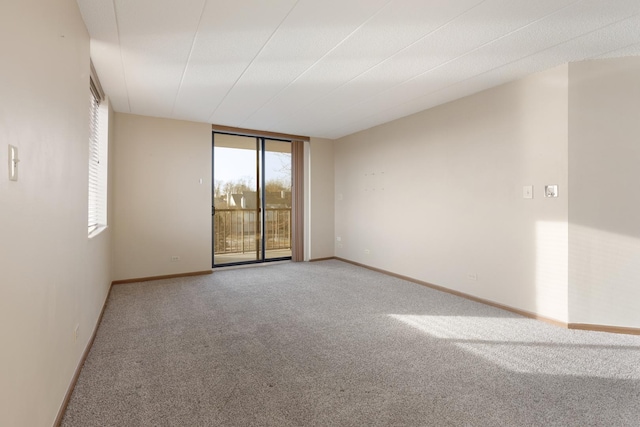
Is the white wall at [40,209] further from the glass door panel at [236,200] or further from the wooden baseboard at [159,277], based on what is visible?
the glass door panel at [236,200]

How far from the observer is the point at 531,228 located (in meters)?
3.42

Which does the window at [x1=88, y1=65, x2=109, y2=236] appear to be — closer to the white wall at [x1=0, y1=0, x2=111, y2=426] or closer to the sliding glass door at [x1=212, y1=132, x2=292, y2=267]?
the white wall at [x1=0, y1=0, x2=111, y2=426]

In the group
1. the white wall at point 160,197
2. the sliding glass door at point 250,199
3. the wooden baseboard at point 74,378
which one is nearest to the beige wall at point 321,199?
the sliding glass door at point 250,199

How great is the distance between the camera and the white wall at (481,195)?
10.7ft

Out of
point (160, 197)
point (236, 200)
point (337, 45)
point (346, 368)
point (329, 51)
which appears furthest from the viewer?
point (236, 200)

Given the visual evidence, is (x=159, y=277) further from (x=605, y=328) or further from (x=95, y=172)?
(x=605, y=328)

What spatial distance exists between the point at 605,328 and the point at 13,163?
442cm

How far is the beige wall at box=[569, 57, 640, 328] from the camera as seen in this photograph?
2.95 meters

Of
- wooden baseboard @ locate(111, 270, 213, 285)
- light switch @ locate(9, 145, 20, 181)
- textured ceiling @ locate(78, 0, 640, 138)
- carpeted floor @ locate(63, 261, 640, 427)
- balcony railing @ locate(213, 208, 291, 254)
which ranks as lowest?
carpeted floor @ locate(63, 261, 640, 427)

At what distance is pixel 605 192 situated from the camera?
3.02 m

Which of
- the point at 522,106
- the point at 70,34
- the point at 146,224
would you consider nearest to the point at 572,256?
the point at 522,106

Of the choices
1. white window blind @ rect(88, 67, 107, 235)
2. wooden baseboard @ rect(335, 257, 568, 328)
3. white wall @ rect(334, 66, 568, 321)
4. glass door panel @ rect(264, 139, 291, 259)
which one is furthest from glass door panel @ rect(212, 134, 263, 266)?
wooden baseboard @ rect(335, 257, 568, 328)

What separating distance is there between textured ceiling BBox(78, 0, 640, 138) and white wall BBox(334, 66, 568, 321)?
14.6 inches

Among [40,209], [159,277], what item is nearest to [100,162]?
[159,277]
